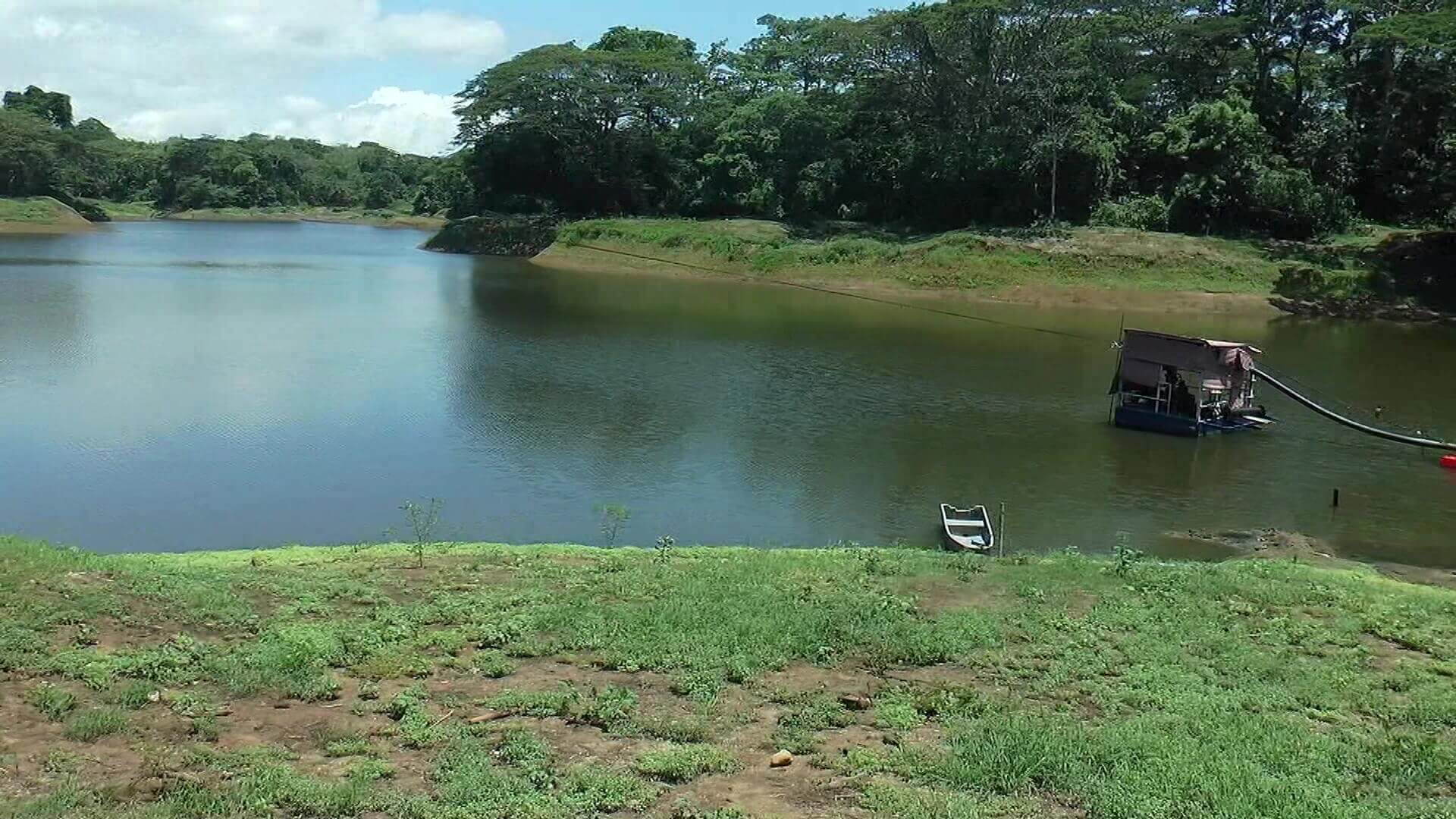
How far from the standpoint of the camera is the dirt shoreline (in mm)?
45906

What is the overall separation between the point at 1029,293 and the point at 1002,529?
33853mm

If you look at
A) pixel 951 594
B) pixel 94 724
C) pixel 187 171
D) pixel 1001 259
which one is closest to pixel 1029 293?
pixel 1001 259

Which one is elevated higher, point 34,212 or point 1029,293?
point 34,212

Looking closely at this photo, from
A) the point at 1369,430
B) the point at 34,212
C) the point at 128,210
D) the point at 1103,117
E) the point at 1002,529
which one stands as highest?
the point at 1103,117

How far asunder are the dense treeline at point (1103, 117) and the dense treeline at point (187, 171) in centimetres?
3202

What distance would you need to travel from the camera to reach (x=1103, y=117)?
56.3 m

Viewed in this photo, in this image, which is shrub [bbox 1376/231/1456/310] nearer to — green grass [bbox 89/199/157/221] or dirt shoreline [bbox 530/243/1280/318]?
dirt shoreline [bbox 530/243/1280/318]

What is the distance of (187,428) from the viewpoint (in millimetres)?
22094

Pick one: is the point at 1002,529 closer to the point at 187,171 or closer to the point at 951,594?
the point at 951,594

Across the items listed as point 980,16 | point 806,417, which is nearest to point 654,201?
point 980,16

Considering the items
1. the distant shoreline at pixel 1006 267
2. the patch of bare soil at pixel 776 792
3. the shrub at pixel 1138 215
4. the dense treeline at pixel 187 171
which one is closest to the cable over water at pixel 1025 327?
the distant shoreline at pixel 1006 267

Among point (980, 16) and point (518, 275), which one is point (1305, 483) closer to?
point (980, 16)

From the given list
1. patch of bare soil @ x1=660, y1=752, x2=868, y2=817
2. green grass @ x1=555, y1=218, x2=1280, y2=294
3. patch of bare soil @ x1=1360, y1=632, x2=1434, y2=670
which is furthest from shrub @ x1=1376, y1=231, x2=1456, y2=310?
patch of bare soil @ x1=660, y1=752, x2=868, y2=817

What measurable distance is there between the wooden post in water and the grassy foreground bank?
3.99m
